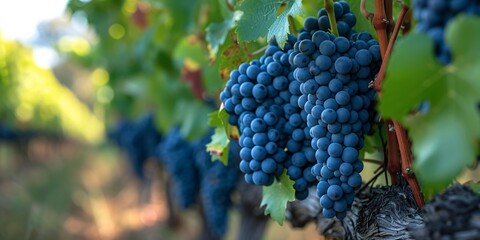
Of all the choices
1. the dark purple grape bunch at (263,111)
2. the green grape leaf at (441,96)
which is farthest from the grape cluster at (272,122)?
the green grape leaf at (441,96)

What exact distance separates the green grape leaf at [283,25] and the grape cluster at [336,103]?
3 centimetres

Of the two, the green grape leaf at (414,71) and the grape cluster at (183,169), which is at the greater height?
the green grape leaf at (414,71)

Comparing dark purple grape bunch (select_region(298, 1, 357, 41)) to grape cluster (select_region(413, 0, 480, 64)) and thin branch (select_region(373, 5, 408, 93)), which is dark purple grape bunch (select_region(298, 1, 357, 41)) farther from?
grape cluster (select_region(413, 0, 480, 64))

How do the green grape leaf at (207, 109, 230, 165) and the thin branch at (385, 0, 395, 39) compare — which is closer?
the thin branch at (385, 0, 395, 39)

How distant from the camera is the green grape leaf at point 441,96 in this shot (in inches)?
24.5

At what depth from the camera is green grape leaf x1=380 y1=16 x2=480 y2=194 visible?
622 millimetres

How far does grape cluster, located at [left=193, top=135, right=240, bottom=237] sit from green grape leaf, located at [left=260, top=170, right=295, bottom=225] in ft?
3.97

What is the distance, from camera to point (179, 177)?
292 cm

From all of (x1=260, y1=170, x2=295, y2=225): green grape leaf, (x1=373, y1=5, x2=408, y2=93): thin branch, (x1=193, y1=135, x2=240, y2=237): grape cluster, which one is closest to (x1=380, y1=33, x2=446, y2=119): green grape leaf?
(x1=373, y1=5, x2=408, y2=93): thin branch

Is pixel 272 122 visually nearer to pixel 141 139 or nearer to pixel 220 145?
pixel 220 145

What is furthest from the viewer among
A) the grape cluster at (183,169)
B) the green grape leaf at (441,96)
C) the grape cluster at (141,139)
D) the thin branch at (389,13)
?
the grape cluster at (141,139)

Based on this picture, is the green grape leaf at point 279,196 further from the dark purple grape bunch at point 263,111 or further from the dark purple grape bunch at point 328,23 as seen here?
the dark purple grape bunch at point 328,23

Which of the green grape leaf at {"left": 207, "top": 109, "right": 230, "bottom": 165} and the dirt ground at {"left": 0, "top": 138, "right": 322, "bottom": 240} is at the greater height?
the green grape leaf at {"left": 207, "top": 109, "right": 230, "bottom": 165}

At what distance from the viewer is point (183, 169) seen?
9.53 ft
